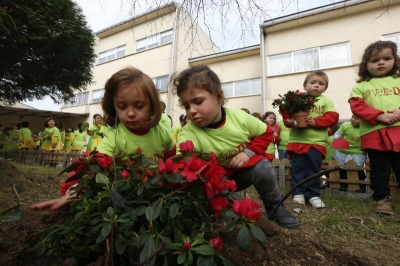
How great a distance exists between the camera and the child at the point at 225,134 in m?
1.67

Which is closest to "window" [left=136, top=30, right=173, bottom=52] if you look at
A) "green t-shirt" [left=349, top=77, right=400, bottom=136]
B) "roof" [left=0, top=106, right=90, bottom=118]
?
"roof" [left=0, top=106, right=90, bottom=118]

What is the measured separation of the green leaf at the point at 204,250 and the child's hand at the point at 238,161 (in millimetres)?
1007

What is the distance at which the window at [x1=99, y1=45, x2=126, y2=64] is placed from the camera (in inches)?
642

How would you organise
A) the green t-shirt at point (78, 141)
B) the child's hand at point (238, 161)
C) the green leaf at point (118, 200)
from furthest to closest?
1. the green t-shirt at point (78, 141)
2. the child's hand at point (238, 161)
3. the green leaf at point (118, 200)

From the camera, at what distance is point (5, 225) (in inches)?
57.9

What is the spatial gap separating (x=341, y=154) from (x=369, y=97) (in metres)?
2.18

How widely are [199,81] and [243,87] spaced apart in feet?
34.6

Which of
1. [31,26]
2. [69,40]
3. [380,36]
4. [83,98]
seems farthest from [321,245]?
[83,98]

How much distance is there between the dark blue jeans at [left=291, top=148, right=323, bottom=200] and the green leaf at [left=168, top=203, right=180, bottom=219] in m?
2.36

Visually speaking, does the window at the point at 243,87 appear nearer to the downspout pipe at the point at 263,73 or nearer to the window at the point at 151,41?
the downspout pipe at the point at 263,73

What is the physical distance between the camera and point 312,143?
9.65ft

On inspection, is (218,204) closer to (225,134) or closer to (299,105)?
(225,134)

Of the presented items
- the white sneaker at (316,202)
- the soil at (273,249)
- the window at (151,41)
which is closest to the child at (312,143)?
the white sneaker at (316,202)

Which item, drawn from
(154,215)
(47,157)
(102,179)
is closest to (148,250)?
(154,215)
